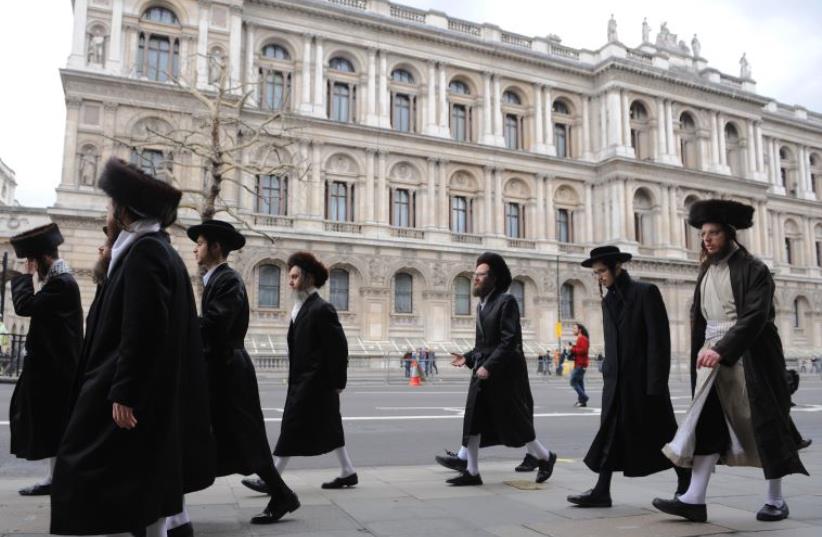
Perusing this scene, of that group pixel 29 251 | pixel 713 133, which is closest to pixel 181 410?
pixel 29 251

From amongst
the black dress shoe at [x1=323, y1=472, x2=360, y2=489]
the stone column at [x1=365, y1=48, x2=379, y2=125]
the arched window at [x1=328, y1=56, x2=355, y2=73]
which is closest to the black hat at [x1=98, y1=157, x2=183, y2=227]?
the black dress shoe at [x1=323, y1=472, x2=360, y2=489]

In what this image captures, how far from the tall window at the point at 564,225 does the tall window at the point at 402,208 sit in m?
9.53

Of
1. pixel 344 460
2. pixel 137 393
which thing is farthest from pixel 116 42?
pixel 137 393

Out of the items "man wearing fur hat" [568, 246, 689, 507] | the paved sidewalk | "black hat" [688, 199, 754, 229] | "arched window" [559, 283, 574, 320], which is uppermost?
"arched window" [559, 283, 574, 320]

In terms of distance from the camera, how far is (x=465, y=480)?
6641 mm

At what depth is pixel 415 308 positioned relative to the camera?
1409 inches

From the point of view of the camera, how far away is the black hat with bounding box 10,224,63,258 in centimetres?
616

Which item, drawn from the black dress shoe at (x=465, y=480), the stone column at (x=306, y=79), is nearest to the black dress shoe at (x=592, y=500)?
the black dress shoe at (x=465, y=480)

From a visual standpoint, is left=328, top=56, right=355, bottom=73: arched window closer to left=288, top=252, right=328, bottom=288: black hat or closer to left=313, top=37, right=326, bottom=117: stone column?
left=313, top=37, right=326, bottom=117: stone column

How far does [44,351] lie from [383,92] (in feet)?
106

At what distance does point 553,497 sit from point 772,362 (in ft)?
6.90

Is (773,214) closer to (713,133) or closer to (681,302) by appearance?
(713,133)

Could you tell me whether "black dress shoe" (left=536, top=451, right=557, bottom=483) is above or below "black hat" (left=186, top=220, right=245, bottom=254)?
below

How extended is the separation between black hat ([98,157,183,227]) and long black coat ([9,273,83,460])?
2.53 m
